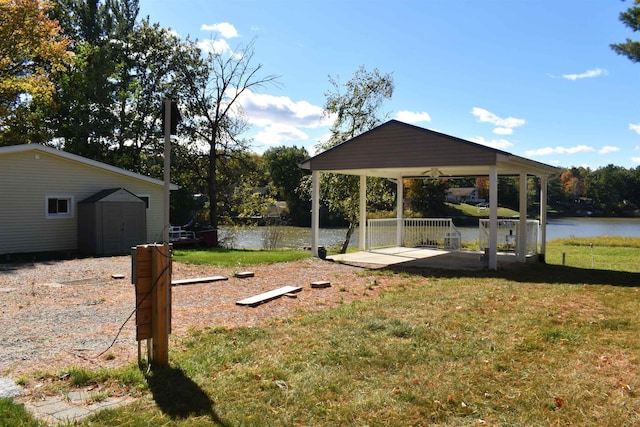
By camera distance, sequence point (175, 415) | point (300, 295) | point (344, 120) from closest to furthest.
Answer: point (175, 415) < point (300, 295) < point (344, 120)

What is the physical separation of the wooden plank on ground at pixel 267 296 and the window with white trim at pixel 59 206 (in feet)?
35.5

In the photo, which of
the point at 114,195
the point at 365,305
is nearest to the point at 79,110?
the point at 114,195

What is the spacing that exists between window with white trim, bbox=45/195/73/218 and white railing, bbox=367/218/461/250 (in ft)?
32.9

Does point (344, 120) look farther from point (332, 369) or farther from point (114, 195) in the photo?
point (332, 369)

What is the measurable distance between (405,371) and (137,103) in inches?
1013

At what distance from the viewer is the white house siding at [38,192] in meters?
14.4

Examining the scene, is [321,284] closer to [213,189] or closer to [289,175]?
[213,189]

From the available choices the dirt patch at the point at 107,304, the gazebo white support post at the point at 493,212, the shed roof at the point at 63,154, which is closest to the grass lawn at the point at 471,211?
the shed roof at the point at 63,154

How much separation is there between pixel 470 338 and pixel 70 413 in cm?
369

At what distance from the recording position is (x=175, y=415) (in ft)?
10.5

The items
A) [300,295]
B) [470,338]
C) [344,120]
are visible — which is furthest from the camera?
[344,120]

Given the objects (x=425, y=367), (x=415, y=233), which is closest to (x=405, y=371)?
(x=425, y=367)

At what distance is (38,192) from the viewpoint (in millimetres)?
15102

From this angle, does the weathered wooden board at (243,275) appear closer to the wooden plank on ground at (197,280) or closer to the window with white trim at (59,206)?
the wooden plank on ground at (197,280)
